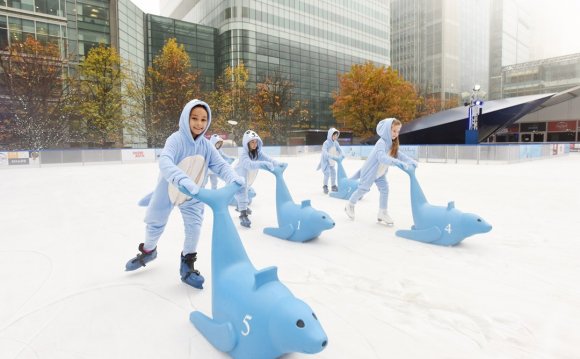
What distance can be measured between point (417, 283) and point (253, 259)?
1869 mm

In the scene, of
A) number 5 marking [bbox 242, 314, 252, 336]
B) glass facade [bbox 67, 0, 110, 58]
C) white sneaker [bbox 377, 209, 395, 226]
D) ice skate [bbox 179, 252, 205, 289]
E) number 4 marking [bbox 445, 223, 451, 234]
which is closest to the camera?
number 5 marking [bbox 242, 314, 252, 336]

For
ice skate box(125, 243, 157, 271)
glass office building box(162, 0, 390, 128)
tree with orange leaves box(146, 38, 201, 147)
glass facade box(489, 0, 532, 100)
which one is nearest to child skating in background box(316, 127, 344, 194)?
ice skate box(125, 243, 157, 271)

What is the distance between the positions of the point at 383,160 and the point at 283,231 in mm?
1928

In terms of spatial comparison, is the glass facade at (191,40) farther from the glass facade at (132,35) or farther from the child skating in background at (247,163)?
the child skating in background at (247,163)

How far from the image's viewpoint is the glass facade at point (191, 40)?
44156 mm

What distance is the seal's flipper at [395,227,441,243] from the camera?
14.9ft

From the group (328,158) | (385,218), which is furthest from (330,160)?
(385,218)

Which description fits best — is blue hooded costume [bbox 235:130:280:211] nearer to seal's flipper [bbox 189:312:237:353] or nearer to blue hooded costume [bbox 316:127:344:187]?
blue hooded costume [bbox 316:127:344:187]

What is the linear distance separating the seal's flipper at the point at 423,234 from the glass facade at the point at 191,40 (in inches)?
1715

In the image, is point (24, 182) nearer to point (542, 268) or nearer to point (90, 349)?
point (90, 349)

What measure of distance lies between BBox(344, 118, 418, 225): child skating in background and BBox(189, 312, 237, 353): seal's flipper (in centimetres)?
363

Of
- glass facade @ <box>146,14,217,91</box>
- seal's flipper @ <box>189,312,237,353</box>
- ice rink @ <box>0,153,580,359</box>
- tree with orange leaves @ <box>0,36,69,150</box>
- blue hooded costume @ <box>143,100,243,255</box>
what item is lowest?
ice rink @ <box>0,153,580,359</box>

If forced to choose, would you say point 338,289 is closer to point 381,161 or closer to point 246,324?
point 246,324

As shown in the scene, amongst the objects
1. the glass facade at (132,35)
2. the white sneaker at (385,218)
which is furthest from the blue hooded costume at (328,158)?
the glass facade at (132,35)
